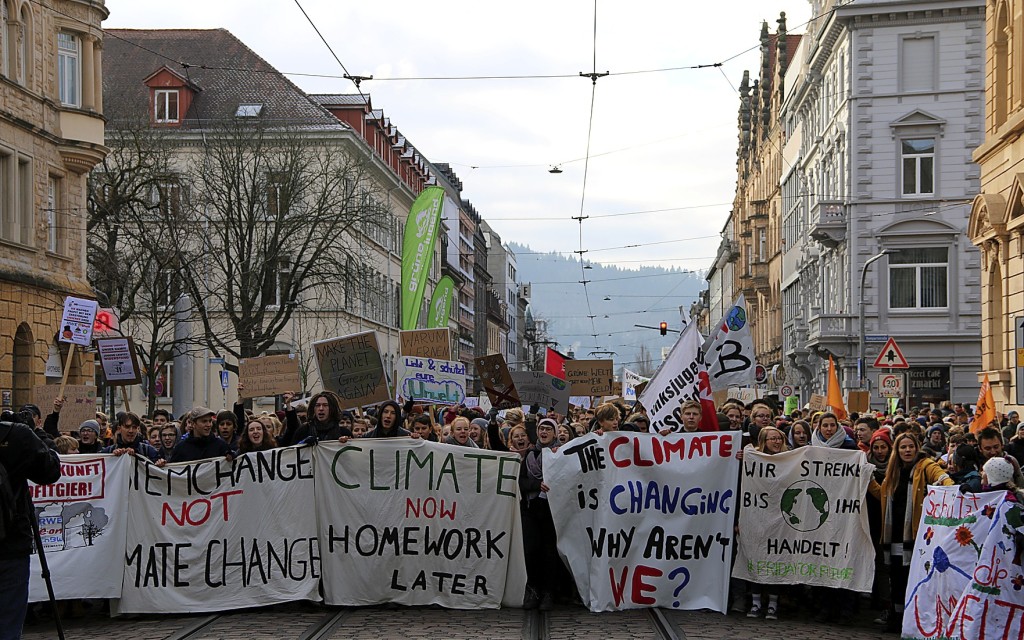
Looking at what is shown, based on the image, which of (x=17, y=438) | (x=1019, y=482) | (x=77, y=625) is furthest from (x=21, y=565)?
(x=1019, y=482)

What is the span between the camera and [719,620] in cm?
1183

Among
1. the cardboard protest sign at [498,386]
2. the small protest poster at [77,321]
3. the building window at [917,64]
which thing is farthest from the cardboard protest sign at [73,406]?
the building window at [917,64]

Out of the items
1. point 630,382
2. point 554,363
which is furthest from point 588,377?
point 630,382

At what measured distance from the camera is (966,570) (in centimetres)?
988

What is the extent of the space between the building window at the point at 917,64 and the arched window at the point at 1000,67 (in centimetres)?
2268

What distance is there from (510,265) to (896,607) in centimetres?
13743

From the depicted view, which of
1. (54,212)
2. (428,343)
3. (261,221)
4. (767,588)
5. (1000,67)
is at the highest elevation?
(1000,67)

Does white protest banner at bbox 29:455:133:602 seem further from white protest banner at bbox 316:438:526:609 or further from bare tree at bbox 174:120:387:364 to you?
bare tree at bbox 174:120:387:364

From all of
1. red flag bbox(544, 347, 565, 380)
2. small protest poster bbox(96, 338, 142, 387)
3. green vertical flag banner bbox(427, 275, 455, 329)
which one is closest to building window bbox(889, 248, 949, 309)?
green vertical flag banner bbox(427, 275, 455, 329)

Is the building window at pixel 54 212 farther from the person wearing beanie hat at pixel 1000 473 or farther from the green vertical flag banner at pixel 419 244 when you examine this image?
the person wearing beanie hat at pixel 1000 473

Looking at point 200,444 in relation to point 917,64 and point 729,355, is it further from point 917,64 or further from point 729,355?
point 917,64

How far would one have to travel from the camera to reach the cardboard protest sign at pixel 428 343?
23.7m

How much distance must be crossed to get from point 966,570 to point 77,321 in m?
14.1

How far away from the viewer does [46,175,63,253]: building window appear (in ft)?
105
